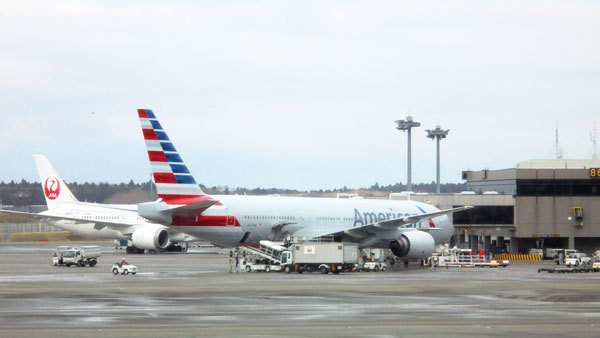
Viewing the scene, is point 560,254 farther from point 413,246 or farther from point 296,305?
point 296,305

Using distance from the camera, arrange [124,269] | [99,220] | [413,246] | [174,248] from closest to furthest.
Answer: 1. [124,269]
2. [413,246]
3. [99,220]
4. [174,248]

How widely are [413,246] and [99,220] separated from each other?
34136mm

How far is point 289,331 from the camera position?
2173 centimetres

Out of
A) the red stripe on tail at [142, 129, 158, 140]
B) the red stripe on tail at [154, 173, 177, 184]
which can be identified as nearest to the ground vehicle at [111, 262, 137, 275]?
the red stripe on tail at [154, 173, 177, 184]

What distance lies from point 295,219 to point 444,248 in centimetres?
1904

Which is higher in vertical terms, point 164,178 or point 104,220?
point 164,178

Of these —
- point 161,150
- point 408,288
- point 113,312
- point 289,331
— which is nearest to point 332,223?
point 161,150

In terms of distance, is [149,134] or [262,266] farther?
[262,266]

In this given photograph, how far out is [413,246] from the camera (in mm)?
56594

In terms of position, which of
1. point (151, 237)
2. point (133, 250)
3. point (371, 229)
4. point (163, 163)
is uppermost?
point (163, 163)

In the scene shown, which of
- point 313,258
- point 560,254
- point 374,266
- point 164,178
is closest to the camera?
point 164,178

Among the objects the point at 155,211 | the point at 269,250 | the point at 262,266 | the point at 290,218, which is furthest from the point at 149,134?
the point at 290,218

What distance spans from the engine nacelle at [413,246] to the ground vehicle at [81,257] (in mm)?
19985

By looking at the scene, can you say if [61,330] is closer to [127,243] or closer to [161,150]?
[161,150]
